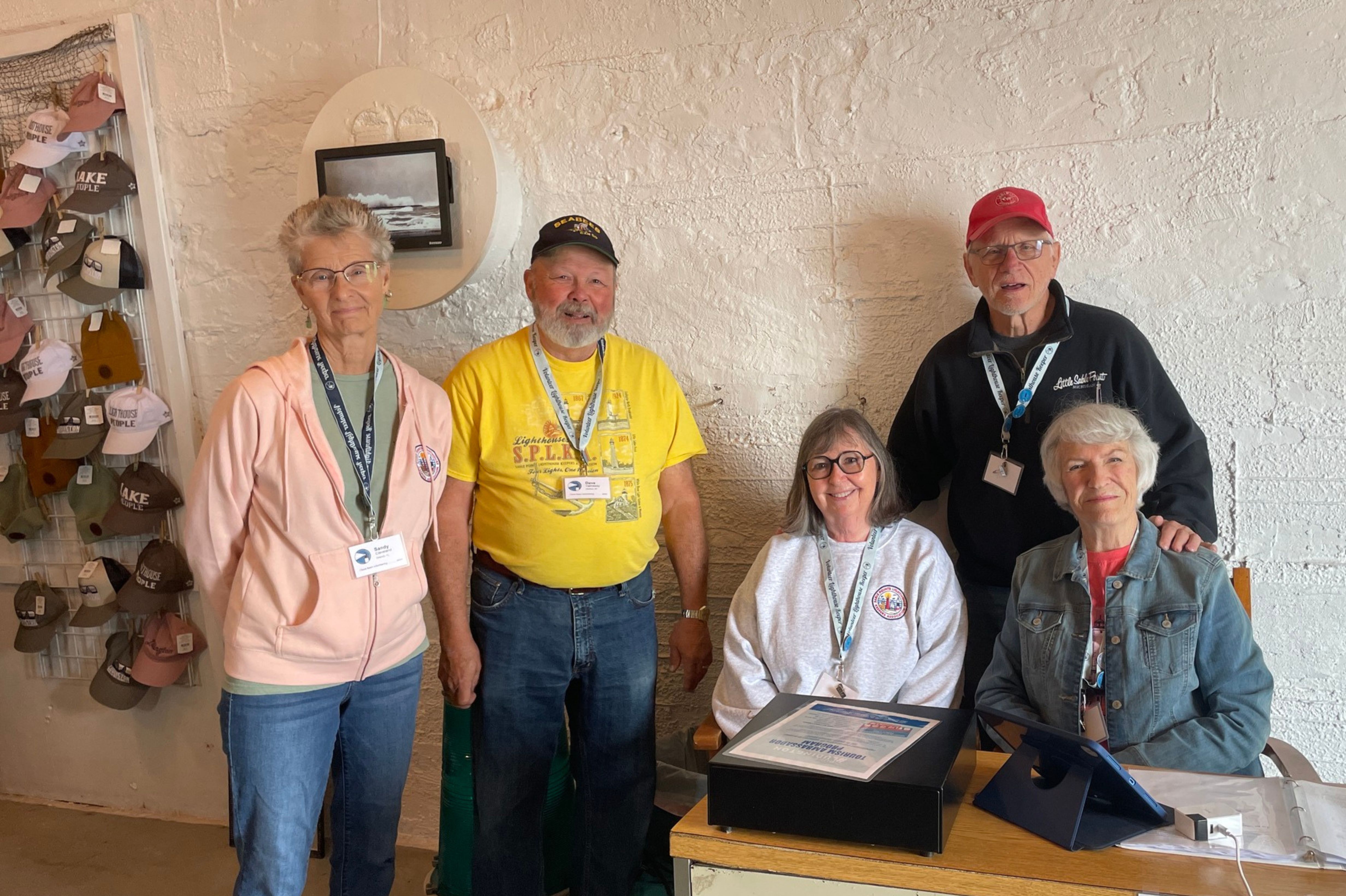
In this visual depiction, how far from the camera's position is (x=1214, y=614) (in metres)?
1.80

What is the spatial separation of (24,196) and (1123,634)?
340 cm

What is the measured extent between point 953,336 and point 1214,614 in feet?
2.92

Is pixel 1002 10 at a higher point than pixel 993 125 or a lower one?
higher

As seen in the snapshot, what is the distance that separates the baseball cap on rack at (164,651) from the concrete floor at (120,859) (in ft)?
1.79

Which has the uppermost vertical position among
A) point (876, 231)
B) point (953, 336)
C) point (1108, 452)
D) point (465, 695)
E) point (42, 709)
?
point (876, 231)

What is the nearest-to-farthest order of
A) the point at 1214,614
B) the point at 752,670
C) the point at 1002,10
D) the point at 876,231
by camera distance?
1. the point at 1214,614
2. the point at 752,670
3. the point at 1002,10
4. the point at 876,231

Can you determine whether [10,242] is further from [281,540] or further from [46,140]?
[281,540]

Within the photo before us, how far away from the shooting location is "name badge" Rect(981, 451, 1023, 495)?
2238 millimetres

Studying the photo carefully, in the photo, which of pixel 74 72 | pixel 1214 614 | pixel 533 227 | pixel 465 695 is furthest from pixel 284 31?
pixel 1214 614

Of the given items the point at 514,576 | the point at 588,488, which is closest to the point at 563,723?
the point at 514,576

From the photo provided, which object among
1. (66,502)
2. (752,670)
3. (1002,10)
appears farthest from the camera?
(66,502)

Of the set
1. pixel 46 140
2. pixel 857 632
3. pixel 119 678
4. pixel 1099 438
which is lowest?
pixel 119 678

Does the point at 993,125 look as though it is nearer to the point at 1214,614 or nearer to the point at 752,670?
the point at 1214,614

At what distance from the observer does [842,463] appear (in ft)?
7.14
